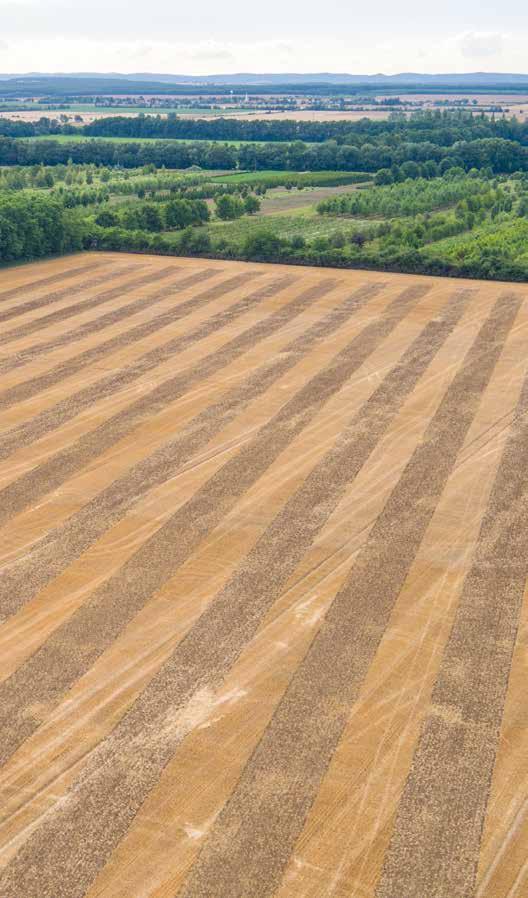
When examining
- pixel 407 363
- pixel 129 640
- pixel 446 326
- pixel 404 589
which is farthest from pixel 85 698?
pixel 446 326

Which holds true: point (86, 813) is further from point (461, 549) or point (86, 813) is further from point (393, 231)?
point (393, 231)

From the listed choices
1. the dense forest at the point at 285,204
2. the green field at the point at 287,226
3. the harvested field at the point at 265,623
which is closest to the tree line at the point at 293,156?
the dense forest at the point at 285,204

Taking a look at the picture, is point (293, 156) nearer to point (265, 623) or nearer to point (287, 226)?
point (287, 226)

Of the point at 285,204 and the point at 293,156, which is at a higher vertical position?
the point at 293,156

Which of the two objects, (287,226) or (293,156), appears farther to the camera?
(293,156)

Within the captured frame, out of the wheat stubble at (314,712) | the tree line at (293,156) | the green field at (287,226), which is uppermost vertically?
the tree line at (293,156)

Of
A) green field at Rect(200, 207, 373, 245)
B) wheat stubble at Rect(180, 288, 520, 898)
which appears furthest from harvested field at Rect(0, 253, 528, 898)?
green field at Rect(200, 207, 373, 245)

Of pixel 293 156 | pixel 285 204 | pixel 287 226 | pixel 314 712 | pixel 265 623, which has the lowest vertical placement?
pixel 314 712

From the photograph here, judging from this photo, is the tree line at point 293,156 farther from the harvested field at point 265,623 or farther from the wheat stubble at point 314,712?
the wheat stubble at point 314,712

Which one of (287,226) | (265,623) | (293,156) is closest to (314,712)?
(265,623)
